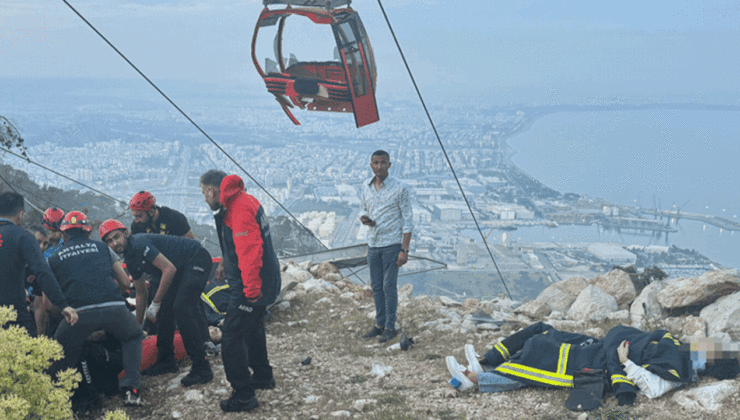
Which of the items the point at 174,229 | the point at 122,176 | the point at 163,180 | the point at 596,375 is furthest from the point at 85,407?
the point at 122,176

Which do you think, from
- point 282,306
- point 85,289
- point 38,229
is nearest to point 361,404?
point 85,289

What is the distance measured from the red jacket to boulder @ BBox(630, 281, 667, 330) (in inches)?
139

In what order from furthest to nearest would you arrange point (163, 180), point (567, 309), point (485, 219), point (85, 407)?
point (485, 219) < point (163, 180) < point (567, 309) < point (85, 407)

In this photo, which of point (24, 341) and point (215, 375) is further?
point (215, 375)

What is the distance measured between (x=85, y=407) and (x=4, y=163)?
9513 millimetres

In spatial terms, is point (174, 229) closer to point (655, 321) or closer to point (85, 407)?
point (85, 407)

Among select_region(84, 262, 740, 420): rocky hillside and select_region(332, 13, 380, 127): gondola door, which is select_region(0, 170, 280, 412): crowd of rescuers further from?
select_region(332, 13, 380, 127): gondola door

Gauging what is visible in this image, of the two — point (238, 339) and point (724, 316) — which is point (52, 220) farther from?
point (724, 316)

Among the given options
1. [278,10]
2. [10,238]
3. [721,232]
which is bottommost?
[721,232]

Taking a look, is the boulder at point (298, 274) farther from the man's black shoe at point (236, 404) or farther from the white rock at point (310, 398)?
the man's black shoe at point (236, 404)

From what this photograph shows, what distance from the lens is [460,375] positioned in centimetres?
371

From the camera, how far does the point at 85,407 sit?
3445mm

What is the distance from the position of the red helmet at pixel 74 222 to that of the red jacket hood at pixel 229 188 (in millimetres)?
915

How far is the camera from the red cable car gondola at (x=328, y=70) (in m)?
6.91
